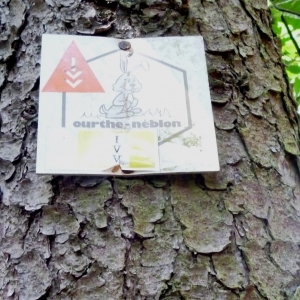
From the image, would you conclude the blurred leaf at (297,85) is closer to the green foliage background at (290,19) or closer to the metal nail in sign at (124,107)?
the green foliage background at (290,19)

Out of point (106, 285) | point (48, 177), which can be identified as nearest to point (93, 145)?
point (48, 177)

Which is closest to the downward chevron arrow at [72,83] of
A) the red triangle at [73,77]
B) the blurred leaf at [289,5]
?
the red triangle at [73,77]

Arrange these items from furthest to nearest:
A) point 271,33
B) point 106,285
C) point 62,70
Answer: point 271,33
point 62,70
point 106,285

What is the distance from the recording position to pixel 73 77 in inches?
24.9

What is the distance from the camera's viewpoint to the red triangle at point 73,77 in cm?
62

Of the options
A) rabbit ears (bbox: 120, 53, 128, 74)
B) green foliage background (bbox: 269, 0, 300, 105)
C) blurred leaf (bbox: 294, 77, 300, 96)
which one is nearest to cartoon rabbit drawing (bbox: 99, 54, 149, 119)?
rabbit ears (bbox: 120, 53, 128, 74)

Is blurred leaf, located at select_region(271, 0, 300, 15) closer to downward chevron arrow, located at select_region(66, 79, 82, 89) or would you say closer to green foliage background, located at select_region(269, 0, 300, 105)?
green foliage background, located at select_region(269, 0, 300, 105)

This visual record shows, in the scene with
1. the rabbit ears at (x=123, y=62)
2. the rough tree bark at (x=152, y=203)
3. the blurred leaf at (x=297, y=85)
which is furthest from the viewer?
the blurred leaf at (x=297, y=85)

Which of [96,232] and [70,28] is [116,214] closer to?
[96,232]

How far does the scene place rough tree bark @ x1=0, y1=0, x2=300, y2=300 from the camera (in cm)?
54

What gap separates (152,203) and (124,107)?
0.46 ft

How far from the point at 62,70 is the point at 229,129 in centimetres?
25

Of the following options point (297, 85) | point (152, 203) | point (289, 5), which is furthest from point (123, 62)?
point (297, 85)

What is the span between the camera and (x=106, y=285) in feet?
1.73
